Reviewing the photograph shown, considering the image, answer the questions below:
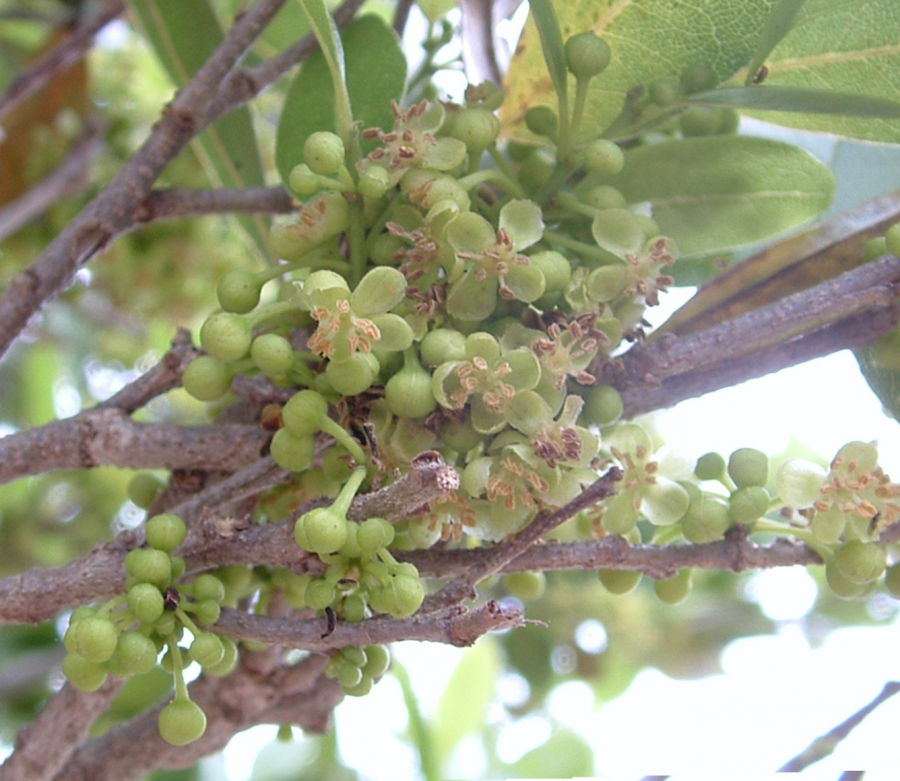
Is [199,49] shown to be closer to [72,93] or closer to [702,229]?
[702,229]

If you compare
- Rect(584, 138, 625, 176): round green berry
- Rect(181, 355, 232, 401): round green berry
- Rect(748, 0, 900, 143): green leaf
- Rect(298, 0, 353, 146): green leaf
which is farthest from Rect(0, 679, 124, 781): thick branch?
Rect(748, 0, 900, 143): green leaf

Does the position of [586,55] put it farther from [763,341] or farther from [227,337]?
[227,337]

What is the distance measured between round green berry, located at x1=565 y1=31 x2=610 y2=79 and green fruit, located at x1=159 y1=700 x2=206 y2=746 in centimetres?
76

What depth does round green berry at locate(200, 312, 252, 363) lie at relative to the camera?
95 cm

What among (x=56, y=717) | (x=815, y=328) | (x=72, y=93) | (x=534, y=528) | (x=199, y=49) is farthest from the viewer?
(x=72, y=93)

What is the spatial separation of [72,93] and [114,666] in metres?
2.04

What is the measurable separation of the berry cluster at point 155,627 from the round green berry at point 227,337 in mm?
161

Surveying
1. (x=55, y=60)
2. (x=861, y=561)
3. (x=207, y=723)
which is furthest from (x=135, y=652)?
(x=55, y=60)

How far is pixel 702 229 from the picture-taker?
1229 mm

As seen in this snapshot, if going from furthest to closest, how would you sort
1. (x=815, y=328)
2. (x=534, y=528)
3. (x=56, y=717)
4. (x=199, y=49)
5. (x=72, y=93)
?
1. (x=72, y=93)
2. (x=199, y=49)
3. (x=56, y=717)
4. (x=815, y=328)
5. (x=534, y=528)

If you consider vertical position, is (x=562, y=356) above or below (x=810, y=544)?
above

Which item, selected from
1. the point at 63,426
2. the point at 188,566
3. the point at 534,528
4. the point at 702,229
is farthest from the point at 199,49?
the point at 534,528

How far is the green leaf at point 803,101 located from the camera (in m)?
1.04

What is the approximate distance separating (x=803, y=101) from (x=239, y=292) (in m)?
0.62
